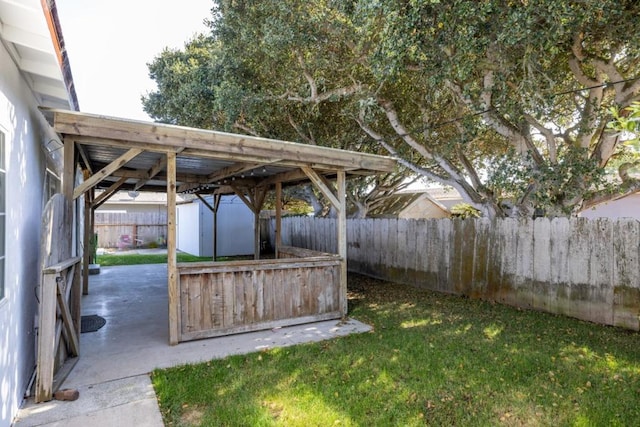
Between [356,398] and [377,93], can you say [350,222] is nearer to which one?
[377,93]

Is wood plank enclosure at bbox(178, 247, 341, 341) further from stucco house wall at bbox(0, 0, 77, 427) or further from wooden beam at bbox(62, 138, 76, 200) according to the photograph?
stucco house wall at bbox(0, 0, 77, 427)

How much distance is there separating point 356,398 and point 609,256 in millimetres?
4167

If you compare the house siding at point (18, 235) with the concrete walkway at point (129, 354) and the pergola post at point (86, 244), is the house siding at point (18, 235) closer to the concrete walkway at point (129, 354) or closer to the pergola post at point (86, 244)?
the concrete walkway at point (129, 354)

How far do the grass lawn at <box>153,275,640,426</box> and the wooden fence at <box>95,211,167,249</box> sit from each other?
15845 millimetres

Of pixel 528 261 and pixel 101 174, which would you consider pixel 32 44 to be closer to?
pixel 101 174

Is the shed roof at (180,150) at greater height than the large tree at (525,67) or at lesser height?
lesser

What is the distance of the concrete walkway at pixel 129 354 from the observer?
287 centimetres

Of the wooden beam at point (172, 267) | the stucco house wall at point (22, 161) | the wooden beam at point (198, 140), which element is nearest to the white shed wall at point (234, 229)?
the wooden beam at point (198, 140)

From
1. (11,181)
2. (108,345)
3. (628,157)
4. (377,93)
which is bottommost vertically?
(108,345)

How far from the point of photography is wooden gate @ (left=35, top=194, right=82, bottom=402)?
3051 millimetres

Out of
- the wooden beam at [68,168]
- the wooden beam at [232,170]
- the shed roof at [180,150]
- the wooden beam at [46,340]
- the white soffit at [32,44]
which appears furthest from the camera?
the wooden beam at [232,170]

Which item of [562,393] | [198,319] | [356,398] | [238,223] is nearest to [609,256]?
[562,393]

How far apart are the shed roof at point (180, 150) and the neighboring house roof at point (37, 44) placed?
311 millimetres

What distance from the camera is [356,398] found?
3102 millimetres
